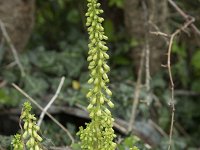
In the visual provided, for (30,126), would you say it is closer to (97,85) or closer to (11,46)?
(97,85)

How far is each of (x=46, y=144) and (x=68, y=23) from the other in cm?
292

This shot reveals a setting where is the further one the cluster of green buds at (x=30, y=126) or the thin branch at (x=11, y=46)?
the thin branch at (x=11, y=46)

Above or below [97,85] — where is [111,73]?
above

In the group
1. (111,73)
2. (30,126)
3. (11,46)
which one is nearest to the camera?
(30,126)

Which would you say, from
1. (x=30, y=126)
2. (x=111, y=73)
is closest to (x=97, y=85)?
Answer: (x=30, y=126)

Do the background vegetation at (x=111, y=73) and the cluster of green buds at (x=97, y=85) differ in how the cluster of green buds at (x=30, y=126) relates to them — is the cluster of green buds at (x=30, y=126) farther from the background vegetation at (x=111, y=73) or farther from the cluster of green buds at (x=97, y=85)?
the background vegetation at (x=111, y=73)

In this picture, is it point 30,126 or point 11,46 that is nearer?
point 30,126

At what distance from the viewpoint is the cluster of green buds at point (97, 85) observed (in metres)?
2.13

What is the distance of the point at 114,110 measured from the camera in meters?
4.48

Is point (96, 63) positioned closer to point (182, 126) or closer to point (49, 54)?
point (49, 54)

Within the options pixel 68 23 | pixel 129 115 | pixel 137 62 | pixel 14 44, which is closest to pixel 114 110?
pixel 129 115

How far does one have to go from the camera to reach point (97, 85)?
217 centimetres

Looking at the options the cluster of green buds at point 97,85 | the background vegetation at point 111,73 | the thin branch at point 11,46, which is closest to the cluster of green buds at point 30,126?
the cluster of green buds at point 97,85

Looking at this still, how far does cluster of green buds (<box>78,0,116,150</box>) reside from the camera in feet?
6.99
